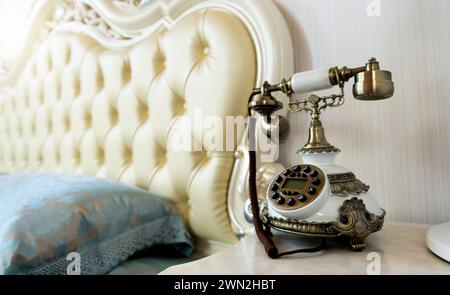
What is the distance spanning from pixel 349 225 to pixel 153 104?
71 centimetres

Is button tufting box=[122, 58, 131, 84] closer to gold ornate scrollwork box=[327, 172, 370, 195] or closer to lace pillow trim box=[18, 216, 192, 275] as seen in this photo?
lace pillow trim box=[18, 216, 192, 275]

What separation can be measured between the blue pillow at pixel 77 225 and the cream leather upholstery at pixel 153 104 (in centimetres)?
11

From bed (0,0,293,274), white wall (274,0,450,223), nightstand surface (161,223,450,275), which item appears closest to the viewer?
nightstand surface (161,223,450,275)

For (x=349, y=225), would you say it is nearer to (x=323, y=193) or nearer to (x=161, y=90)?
(x=323, y=193)

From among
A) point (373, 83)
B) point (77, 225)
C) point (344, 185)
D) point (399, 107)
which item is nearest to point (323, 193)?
point (344, 185)

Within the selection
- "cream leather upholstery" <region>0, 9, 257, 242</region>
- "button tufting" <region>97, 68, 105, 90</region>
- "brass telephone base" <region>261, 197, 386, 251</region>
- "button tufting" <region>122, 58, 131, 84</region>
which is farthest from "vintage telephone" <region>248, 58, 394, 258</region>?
"button tufting" <region>97, 68, 105, 90</region>

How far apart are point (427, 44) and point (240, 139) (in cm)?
41

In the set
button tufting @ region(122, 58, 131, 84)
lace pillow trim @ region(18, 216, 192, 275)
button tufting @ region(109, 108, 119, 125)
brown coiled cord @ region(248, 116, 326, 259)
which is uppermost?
button tufting @ region(122, 58, 131, 84)

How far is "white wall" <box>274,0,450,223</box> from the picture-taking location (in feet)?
1.78

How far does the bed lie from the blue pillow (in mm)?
55

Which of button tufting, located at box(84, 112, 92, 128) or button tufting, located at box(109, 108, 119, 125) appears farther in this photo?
button tufting, located at box(84, 112, 92, 128)
